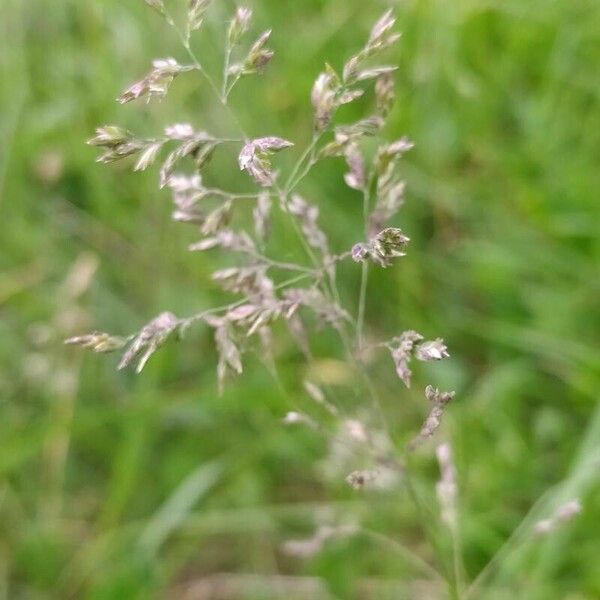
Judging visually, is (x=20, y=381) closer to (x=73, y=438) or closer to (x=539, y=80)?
(x=73, y=438)

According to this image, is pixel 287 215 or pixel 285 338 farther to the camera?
pixel 285 338

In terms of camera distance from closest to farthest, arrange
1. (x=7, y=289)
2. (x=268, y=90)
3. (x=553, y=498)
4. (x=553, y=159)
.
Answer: (x=553, y=498), (x=553, y=159), (x=7, y=289), (x=268, y=90)

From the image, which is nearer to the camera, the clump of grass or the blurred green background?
the clump of grass

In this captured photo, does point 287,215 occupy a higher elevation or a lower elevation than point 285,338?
higher

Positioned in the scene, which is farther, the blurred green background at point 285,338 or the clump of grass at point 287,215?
the blurred green background at point 285,338

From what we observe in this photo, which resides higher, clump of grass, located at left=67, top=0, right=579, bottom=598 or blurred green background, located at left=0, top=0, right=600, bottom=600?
clump of grass, located at left=67, top=0, right=579, bottom=598

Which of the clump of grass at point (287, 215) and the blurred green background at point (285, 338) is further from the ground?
the clump of grass at point (287, 215)

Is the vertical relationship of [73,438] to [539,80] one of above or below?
below

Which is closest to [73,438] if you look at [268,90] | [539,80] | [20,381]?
[20,381]
